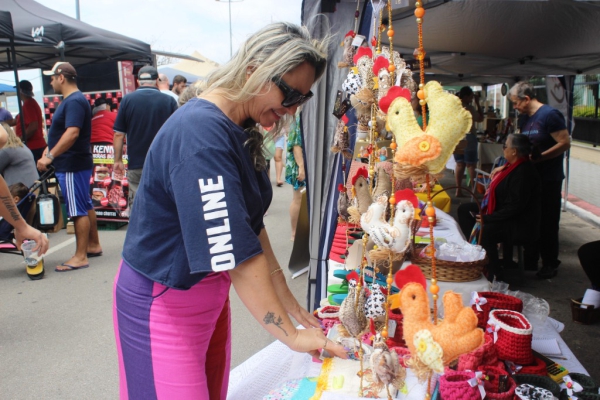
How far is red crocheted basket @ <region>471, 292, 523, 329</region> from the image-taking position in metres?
2.05

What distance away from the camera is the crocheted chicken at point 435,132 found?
3.78 feet

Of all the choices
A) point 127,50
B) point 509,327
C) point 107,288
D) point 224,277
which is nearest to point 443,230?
point 509,327

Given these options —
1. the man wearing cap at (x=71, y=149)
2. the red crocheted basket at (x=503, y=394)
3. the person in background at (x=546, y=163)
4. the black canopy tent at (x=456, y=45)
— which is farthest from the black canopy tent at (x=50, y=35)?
the red crocheted basket at (x=503, y=394)

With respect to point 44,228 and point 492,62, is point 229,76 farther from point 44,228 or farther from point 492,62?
point 492,62

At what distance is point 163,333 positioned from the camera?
4.00 ft

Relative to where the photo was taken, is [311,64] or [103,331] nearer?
[311,64]

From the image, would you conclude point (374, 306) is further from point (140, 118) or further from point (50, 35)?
point (50, 35)

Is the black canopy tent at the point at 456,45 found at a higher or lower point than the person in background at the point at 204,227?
higher

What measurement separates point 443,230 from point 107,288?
2860mm

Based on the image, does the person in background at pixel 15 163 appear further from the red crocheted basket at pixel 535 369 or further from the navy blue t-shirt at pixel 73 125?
the red crocheted basket at pixel 535 369

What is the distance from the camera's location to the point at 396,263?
2.34m

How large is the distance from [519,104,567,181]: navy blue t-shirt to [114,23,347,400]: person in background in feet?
12.4

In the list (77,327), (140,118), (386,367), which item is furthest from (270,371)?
(140,118)

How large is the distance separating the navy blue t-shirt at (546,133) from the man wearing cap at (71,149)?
4.18 m
